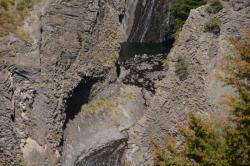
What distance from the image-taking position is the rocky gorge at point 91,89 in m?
49.6

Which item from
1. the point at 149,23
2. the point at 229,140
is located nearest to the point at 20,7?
the point at 149,23

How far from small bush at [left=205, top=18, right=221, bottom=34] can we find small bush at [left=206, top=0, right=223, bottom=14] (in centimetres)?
97

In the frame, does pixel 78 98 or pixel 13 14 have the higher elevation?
pixel 13 14

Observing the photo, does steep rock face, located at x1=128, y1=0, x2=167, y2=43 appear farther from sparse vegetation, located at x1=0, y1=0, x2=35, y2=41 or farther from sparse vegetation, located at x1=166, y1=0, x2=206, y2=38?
sparse vegetation, located at x1=0, y1=0, x2=35, y2=41

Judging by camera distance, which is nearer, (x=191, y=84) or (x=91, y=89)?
(x=191, y=84)

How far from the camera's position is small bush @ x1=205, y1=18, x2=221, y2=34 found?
49603mm

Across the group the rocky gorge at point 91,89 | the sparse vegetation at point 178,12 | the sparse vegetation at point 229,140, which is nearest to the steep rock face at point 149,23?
the sparse vegetation at point 178,12

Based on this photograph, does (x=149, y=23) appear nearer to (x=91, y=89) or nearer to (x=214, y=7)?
(x=91, y=89)

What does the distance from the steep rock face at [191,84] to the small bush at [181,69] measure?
11.2 inches

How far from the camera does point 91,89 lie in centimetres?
5906

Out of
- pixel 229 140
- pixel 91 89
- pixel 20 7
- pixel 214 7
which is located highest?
pixel 214 7

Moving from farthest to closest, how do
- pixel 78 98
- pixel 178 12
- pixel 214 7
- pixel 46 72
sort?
1. pixel 178 12
2. pixel 78 98
3. pixel 46 72
4. pixel 214 7

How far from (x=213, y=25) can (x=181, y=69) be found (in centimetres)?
457

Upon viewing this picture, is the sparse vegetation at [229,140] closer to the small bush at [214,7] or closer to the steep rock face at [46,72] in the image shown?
the small bush at [214,7]
